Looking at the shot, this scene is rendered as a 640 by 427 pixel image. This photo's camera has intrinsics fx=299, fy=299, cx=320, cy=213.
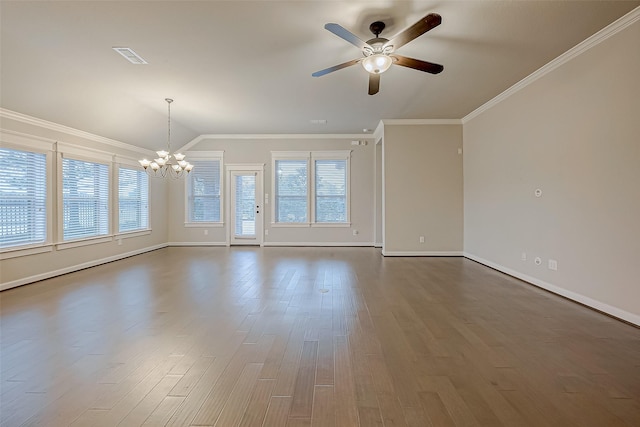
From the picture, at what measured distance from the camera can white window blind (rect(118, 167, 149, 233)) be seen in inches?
251

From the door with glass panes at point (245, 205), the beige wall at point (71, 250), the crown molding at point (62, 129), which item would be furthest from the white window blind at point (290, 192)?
the crown molding at point (62, 129)

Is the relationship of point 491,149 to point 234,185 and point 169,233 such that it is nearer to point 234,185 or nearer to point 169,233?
point 234,185

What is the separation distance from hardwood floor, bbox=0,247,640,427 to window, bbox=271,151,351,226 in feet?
12.4

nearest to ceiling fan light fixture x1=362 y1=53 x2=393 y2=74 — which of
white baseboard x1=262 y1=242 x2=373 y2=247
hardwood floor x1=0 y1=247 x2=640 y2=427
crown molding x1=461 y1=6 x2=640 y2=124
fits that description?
crown molding x1=461 y1=6 x2=640 y2=124

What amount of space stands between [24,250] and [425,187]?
6.91 meters

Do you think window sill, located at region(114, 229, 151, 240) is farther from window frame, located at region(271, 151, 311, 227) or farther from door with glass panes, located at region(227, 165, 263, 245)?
window frame, located at region(271, 151, 311, 227)

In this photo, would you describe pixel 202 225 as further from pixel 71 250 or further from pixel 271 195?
pixel 71 250

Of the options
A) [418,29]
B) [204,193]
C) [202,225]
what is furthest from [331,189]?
[418,29]

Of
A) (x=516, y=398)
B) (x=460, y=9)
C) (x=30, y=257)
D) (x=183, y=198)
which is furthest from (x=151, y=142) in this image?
(x=516, y=398)

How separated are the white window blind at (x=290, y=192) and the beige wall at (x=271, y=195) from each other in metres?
0.24

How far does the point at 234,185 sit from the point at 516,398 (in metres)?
7.30

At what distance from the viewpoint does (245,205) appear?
7.99 meters

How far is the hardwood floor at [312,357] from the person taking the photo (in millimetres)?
1656

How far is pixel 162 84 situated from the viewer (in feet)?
14.4
